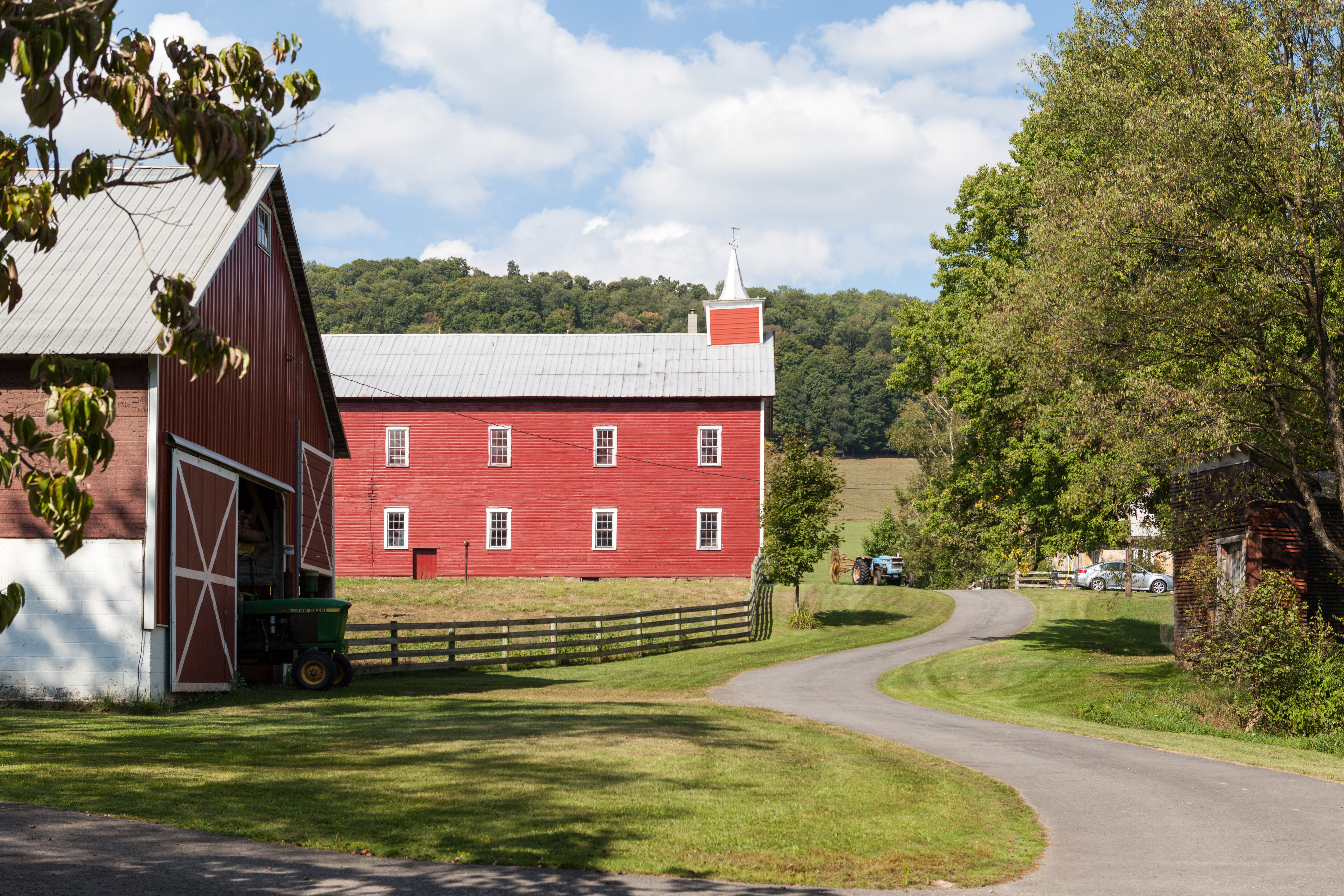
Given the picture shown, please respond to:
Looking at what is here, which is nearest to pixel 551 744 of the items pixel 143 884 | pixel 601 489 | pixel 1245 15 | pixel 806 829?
pixel 806 829

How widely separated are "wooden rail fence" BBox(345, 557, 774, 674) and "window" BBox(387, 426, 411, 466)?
13.2 metres

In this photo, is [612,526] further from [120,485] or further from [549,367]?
[120,485]

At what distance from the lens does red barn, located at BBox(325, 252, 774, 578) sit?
4719cm

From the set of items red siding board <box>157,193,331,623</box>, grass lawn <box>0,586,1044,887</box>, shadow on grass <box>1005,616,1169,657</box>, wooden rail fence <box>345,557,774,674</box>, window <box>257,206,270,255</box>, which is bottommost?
shadow on grass <box>1005,616,1169,657</box>

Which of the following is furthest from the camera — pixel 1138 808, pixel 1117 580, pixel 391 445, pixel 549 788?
pixel 1117 580

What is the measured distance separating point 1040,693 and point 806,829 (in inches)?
695

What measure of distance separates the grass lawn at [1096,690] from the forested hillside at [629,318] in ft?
240

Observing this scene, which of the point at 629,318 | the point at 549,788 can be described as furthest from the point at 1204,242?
the point at 629,318

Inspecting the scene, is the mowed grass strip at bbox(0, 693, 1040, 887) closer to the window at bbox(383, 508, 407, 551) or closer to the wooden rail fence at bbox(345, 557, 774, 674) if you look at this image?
the wooden rail fence at bbox(345, 557, 774, 674)

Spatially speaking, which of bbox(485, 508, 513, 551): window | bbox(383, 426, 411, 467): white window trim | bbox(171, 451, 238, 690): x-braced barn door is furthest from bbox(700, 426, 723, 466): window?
bbox(171, 451, 238, 690): x-braced barn door

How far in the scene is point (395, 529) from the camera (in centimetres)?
4803

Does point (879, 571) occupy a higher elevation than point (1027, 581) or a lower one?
higher

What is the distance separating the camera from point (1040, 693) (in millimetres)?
25984

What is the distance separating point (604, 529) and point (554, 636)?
1738cm
